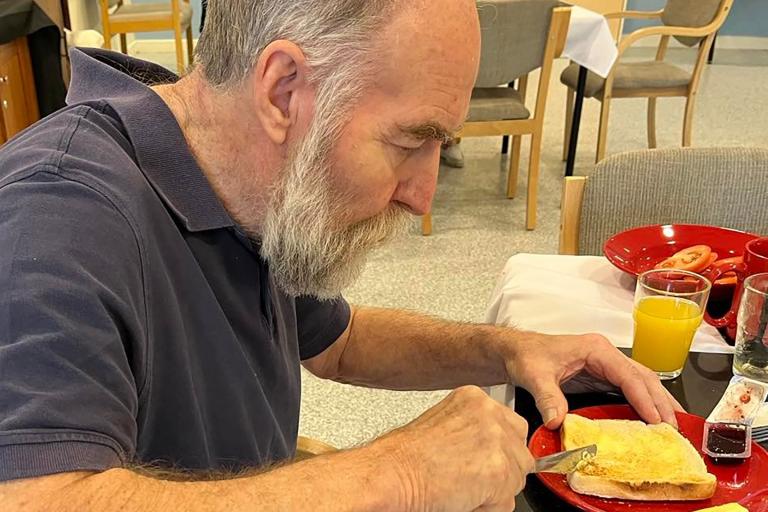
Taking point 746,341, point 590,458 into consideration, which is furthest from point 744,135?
point 590,458

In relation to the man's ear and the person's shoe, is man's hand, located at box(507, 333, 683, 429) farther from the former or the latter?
the person's shoe

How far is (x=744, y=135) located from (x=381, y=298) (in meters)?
2.71

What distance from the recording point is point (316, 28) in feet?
2.62

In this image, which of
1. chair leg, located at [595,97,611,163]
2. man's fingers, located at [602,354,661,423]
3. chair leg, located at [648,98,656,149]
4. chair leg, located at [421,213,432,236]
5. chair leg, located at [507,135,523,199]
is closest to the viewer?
man's fingers, located at [602,354,661,423]

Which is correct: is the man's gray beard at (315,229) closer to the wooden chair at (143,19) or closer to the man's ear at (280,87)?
the man's ear at (280,87)

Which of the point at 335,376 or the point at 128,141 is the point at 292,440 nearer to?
the point at 335,376

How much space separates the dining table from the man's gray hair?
1.53 feet

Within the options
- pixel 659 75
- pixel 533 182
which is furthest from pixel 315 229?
pixel 659 75

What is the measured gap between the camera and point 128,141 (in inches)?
32.9

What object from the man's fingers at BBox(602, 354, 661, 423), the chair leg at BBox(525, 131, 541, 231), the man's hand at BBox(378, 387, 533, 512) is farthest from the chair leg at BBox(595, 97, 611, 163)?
the man's hand at BBox(378, 387, 533, 512)

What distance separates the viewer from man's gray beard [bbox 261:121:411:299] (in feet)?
2.83

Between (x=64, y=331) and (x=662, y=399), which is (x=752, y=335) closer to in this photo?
(x=662, y=399)

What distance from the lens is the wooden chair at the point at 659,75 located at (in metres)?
3.66

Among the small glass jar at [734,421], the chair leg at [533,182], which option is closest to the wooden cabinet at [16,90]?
the chair leg at [533,182]
